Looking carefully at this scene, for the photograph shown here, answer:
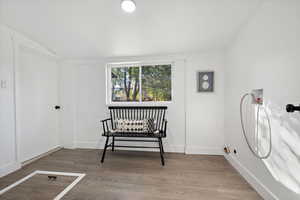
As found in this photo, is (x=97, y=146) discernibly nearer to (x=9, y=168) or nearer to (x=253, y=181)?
(x=9, y=168)

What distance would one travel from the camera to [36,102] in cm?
253

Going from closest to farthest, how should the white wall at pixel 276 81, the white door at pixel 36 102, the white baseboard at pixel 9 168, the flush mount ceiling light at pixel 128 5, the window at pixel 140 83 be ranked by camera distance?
the white wall at pixel 276 81, the flush mount ceiling light at pixel 128 5, the white baseboard at pixel 9 168, the white door at pixel 36 102, the window at pixel 140 83

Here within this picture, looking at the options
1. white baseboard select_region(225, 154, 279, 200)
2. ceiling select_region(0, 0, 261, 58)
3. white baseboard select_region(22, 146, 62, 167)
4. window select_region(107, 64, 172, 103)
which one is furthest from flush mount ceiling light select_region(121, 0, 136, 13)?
white baseboard select_region(22, 146, 62, 167)

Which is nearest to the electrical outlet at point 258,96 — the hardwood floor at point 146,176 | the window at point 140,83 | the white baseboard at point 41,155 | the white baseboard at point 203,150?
the hardwood floor at point 146,176

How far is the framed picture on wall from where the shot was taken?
2576 mm

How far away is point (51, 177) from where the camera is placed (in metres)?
1.87

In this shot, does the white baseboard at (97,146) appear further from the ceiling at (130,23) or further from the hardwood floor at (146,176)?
the ceiling at (130,23)

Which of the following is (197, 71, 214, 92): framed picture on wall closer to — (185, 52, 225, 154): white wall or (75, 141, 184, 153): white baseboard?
(185, 52, 225, 154): white wall

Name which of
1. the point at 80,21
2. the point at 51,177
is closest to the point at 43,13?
the point at 80,21

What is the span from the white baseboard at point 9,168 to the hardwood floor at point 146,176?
7 cm

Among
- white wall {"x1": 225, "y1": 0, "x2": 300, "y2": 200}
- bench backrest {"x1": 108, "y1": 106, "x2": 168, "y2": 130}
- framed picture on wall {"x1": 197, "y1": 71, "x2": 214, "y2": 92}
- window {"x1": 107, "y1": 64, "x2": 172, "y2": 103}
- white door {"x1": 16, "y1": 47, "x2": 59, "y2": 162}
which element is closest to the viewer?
white wall {"x1": 225, "y1": 0, "x2": 300, "y2": 200}

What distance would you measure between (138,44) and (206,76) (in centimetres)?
129

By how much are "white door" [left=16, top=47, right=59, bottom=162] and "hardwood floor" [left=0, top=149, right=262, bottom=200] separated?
304 mm

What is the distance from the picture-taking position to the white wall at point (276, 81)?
109 centimetres
